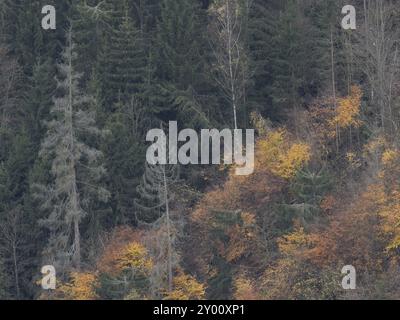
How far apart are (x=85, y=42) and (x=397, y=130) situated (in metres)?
14.5

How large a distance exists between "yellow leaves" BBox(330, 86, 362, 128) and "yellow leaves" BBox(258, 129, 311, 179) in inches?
110

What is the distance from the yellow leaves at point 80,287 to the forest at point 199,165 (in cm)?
7

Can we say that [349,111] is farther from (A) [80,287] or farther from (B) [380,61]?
(A) [80,287]

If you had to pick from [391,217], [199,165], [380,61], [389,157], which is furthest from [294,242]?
[380,61]

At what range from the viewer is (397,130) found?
3969 centimetres

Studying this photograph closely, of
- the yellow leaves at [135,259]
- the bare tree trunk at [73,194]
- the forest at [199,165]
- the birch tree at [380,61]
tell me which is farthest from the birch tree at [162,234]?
the birch tree at [380,61]

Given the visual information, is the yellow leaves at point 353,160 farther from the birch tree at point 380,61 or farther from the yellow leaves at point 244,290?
the yellow leaves at point 244,290

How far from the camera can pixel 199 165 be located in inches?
1715

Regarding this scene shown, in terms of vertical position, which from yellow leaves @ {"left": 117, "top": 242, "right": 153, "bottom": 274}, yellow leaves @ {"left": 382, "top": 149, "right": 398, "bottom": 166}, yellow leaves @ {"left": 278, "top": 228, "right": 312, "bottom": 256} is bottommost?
yellow leaves @ {"left": 117, "top": 242, "right": 153, "bottom": 274}

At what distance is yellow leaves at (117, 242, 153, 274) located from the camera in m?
36.1

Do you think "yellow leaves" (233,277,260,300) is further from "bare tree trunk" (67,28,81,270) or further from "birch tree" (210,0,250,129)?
"birch tree" (210,0,250,129)

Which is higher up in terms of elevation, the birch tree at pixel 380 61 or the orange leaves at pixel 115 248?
the birch tree at pixel 380 61

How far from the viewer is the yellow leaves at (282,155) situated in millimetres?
39188

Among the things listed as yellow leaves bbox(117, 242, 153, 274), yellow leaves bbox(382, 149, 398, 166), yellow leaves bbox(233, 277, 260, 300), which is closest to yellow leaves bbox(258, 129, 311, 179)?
yellow leaves bbox(382, 149, 398, 166)
